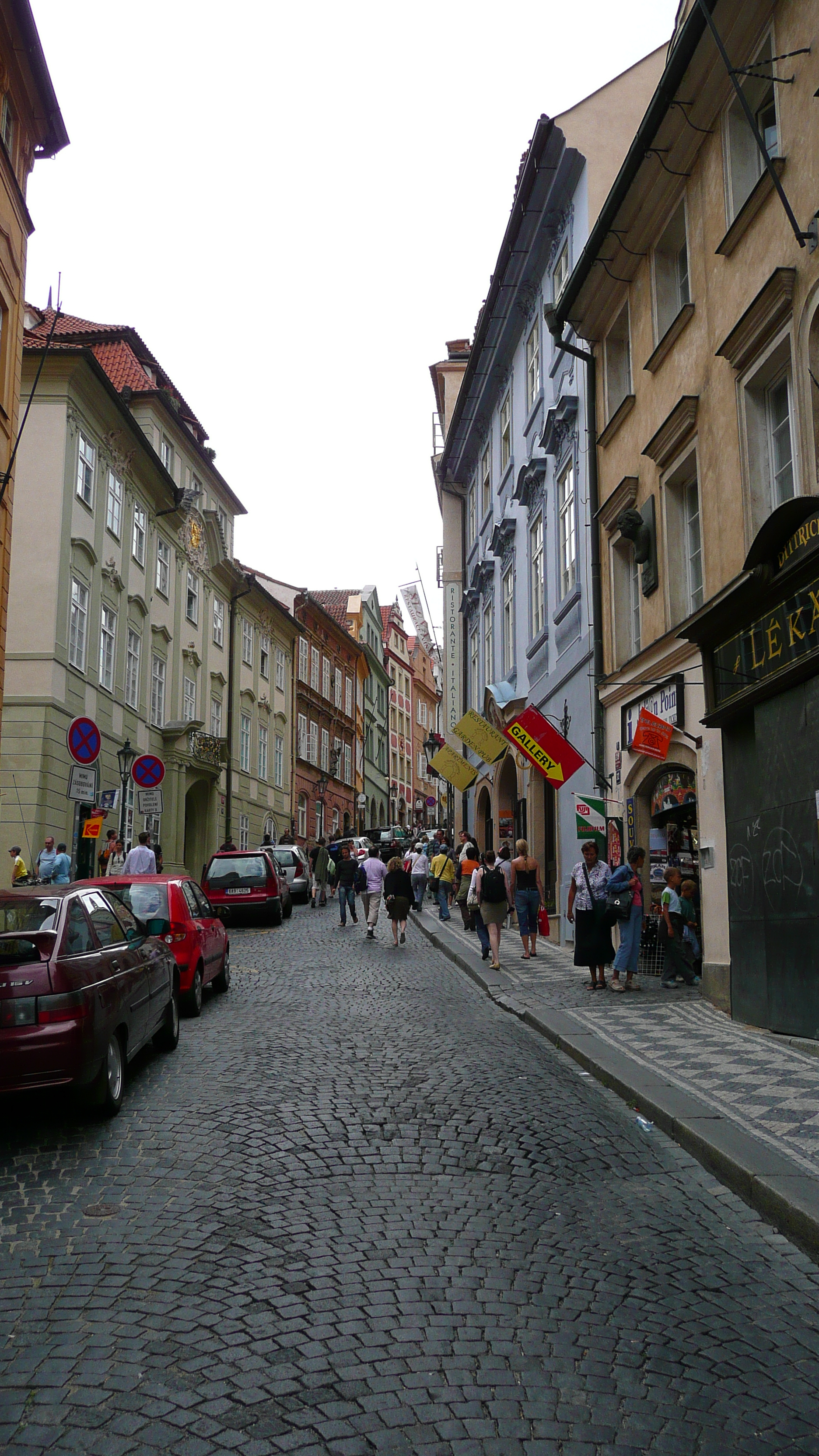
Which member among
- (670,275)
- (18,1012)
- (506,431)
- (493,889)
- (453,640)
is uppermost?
(506,431)

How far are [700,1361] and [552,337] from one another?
1976cm

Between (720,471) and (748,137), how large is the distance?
344cm

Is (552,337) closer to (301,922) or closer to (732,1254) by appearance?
(301,922)

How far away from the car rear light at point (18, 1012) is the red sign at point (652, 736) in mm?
8632

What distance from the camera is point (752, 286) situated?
37.4 feet

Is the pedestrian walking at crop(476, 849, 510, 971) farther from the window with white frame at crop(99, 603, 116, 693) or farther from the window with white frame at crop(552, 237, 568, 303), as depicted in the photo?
the window with white frame at crop(99, 603, 116, 693)

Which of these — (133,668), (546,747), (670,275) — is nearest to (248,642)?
(133,668)

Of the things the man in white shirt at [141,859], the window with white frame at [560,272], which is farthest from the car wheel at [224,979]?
the window with white frame at [560,272]

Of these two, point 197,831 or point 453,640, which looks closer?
point 453,640

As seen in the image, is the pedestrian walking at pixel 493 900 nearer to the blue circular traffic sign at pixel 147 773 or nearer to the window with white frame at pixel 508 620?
the blue circular traffic sign at pixel 147 773

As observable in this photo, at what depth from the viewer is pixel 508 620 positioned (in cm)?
2652

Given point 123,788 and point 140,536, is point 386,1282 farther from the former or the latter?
point 140,536

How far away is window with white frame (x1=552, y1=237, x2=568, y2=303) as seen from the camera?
20266 mm

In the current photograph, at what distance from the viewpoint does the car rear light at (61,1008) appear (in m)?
6.77
